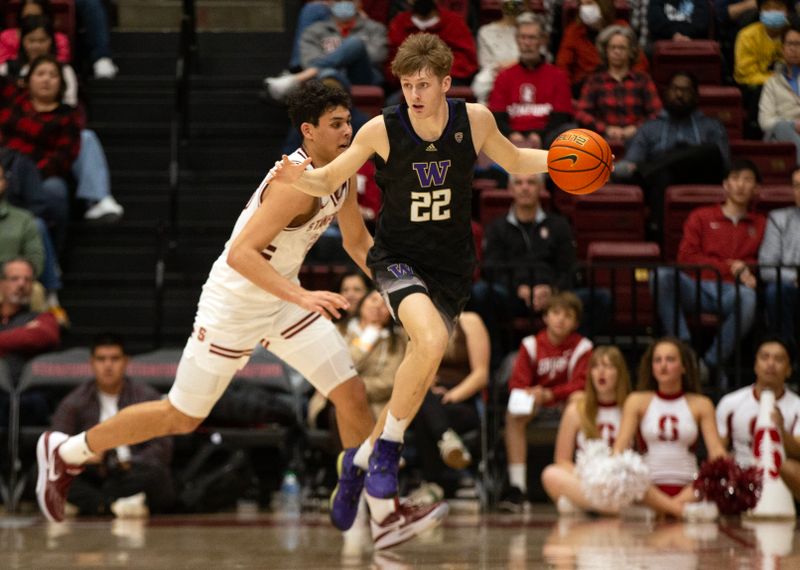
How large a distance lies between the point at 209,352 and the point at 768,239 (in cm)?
503

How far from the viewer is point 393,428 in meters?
5.79

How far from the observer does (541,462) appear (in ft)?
31.7

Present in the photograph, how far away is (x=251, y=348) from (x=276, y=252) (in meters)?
0.47

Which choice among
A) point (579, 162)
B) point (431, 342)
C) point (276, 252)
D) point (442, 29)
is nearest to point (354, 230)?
point (276, 252)

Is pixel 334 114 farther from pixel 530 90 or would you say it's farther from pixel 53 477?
pixel 530 90

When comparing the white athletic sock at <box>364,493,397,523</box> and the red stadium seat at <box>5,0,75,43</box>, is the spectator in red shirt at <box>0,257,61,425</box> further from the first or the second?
the white athletic sock at <box>364,493,397,523</box>

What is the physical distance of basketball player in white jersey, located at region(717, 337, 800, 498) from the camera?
8.69 meters

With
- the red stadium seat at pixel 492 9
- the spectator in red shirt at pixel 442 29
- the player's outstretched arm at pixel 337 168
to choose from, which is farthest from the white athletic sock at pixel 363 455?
the red stadium seat at pixel 492 9

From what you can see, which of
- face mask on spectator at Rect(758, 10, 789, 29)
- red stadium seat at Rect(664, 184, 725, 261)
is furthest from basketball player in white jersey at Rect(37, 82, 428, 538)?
face mask on spectator at Rect(758, 10, 789, 29)

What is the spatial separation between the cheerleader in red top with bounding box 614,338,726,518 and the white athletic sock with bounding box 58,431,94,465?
3349mm

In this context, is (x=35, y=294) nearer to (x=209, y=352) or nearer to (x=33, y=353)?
(x=33, y=353)

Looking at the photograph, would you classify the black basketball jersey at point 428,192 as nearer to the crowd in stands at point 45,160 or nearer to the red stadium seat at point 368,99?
the crowd in stands at point 45,160

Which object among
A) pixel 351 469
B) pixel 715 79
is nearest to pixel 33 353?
pixel 351 469

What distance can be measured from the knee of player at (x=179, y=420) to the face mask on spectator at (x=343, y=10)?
6036 mm
